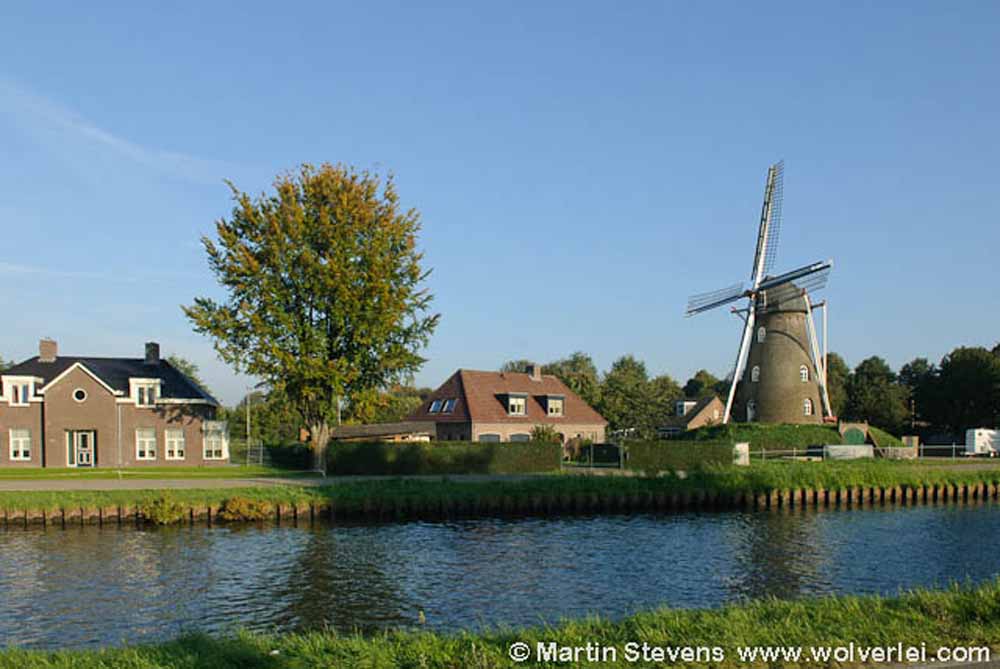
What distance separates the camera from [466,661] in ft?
31.3

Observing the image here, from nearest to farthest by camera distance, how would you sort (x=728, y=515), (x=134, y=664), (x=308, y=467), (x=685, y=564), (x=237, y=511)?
(x=134, y=664) → (x=685, y=564) → (x=237, y=511) → (x=728, y=515) → (x=308, y=467)

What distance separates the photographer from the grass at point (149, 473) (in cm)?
4094

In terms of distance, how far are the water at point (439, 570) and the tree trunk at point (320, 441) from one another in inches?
622

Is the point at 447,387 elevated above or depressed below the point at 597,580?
above

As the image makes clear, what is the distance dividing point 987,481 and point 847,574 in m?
24.6

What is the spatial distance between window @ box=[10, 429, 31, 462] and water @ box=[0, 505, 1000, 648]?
20.1m

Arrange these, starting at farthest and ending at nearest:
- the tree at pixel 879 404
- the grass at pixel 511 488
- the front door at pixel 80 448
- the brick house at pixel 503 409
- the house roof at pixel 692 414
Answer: the house roof at pixel 692 414
the tree at pixel 879 404
the brick house at pixel 503 409
the front door at pixel 80 448
the grass at pixel 511 488

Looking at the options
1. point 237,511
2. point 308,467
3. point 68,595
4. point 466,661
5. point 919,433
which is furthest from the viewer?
point 919,433

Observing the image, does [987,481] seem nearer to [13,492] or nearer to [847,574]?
[847,574]

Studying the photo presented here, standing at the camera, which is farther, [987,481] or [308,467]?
[308,467]

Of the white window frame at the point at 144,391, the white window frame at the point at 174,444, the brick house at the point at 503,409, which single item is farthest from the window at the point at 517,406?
the white window frame at the point at 144,391

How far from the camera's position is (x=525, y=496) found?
35.1m

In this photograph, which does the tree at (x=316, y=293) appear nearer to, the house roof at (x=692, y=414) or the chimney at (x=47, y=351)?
the chimney at (x=47, y=351)

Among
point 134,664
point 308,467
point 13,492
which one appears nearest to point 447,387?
point 308,467
